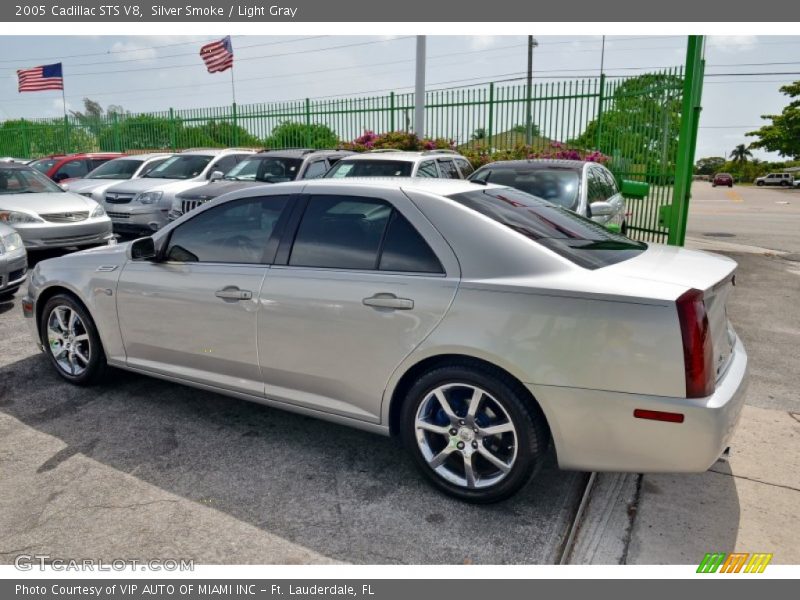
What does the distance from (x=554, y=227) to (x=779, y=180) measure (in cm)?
6558

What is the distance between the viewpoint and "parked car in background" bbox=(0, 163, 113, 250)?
8852 mm

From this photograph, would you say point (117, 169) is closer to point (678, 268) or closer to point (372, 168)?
point (372, 168)

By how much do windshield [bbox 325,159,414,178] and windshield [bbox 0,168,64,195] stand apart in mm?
4640

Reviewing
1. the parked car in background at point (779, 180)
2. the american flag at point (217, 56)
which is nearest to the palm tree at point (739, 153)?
the parked car in background at point (779, 180)

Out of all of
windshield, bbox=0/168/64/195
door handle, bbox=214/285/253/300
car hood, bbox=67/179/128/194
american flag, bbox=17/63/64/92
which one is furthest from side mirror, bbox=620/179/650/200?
american flag, bbox=17/63/64/92

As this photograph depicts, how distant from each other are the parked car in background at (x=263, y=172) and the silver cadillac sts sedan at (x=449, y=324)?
19.3 ft

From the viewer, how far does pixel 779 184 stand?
58906mm

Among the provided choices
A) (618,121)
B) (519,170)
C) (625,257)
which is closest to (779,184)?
(618,121)

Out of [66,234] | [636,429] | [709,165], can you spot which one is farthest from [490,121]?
[709,165]

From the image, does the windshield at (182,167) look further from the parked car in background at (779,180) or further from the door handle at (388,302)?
the parked car in background at (779,180)

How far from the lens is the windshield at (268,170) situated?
10672mm

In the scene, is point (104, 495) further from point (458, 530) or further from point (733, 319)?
point (733, 319)

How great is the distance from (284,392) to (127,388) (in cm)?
177

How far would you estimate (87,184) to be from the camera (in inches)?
513
